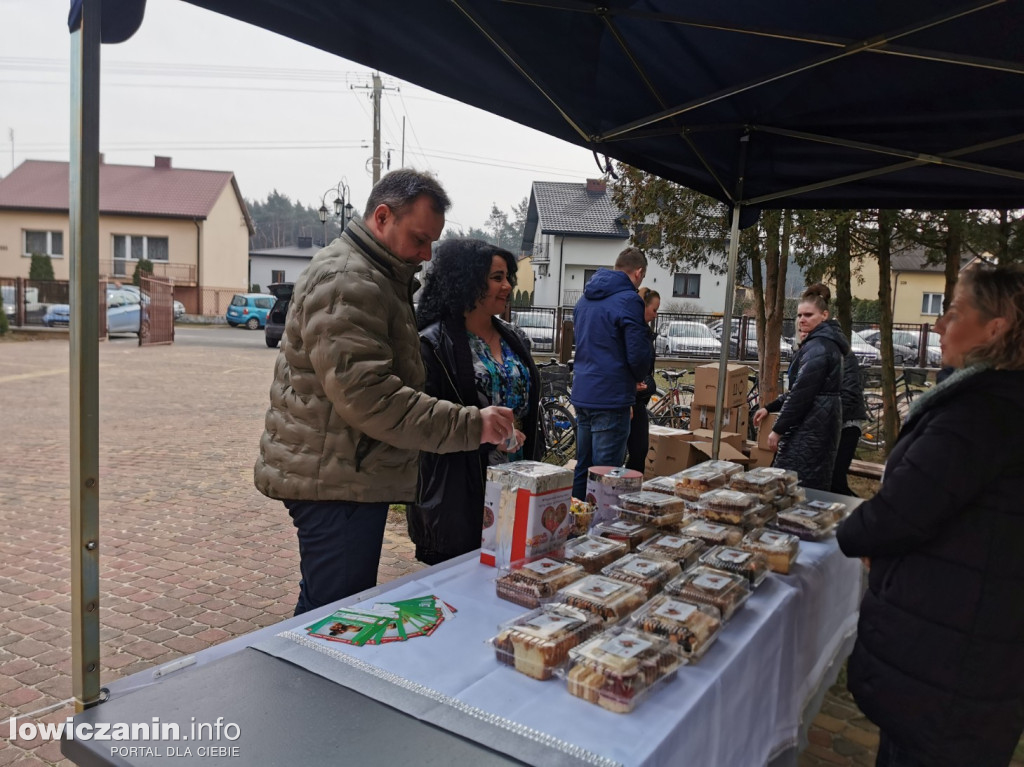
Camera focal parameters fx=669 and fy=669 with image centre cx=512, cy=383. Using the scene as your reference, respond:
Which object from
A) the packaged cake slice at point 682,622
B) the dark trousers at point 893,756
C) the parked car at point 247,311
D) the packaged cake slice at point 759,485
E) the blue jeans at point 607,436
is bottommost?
the dark trousers at point 893,756

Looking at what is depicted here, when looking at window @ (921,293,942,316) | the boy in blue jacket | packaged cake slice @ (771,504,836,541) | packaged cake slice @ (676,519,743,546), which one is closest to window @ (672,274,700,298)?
window @ (921,293,942,316)

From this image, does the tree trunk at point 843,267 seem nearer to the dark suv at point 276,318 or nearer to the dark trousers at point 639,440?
the dark trousers at point 639,440

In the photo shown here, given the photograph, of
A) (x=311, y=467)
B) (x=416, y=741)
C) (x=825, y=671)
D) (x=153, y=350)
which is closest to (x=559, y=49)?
(x=311, y=467)

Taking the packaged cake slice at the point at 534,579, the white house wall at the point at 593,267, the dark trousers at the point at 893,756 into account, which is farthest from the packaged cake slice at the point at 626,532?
the white house wall at the point at 593,267

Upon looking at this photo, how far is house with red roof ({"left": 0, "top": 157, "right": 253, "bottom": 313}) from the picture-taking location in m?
35.5

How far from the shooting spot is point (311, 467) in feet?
5.99

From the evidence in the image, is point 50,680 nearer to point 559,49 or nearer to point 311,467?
point 311,467

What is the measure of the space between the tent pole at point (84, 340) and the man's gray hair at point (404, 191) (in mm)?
750

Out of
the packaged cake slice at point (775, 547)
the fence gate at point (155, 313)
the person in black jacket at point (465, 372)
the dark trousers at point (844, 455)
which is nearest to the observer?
the packaged cake slice at point (775, 547)

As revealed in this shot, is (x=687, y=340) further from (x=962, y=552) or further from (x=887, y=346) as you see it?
(x=962, y=552)

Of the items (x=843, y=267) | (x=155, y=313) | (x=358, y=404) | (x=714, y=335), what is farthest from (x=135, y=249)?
(x=358, y=404)

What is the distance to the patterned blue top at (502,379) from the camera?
2637 millimetres

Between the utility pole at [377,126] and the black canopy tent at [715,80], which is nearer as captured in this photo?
the black canopy tent at [715,80]

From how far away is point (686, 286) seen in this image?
3462cm
